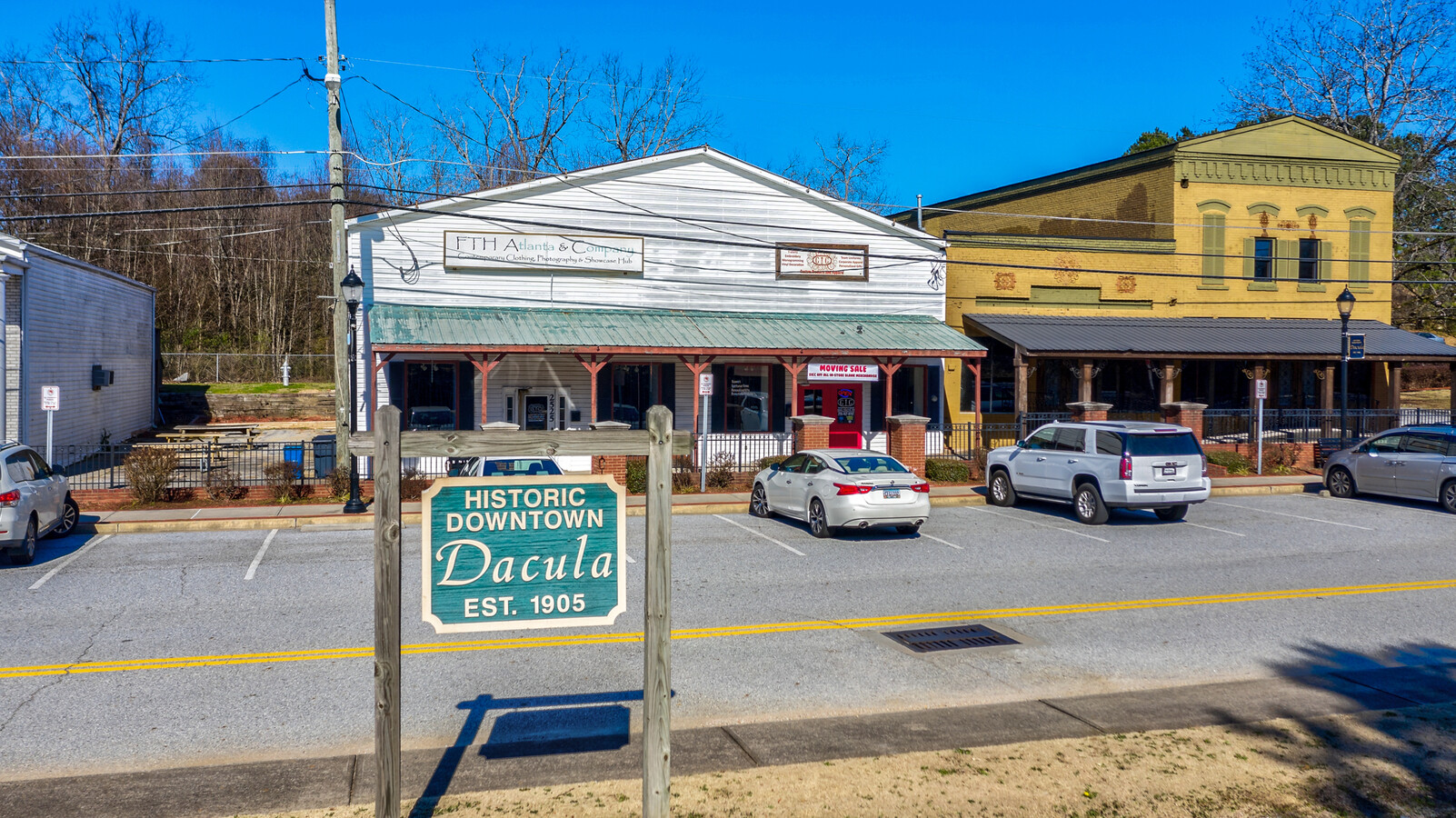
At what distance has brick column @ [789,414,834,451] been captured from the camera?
2347cm

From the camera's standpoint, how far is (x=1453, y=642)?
9656 mm

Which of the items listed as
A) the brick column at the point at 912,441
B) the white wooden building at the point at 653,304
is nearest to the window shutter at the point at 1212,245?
the white wooden building at the point at 653,304

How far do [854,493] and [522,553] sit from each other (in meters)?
10.6

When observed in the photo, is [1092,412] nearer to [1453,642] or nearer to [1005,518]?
[1005,518]

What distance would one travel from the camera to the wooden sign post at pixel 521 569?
199 inches

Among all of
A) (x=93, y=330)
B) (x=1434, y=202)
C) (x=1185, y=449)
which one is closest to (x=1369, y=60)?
(x=1434, y=202)

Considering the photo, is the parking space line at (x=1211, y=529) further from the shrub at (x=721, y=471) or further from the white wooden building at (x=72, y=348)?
the white wooden building at (x=72, y=348)

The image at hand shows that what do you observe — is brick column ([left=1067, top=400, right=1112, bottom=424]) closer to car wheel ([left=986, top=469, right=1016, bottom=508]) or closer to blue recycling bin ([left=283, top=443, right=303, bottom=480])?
car wheel ([left=986, top=469, right=1016, bottom=508])

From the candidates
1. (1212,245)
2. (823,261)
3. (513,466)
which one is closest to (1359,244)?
(1212,245)

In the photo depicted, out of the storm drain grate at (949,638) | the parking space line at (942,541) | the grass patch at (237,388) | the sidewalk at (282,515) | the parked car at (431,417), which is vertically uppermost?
the grass patch at (237,388)

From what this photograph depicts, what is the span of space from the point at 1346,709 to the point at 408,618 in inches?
338

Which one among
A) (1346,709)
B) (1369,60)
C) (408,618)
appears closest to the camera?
(1346,709)

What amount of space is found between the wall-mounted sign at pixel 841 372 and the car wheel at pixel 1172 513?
8.96m

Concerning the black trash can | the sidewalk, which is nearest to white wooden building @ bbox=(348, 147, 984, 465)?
the black trash can
